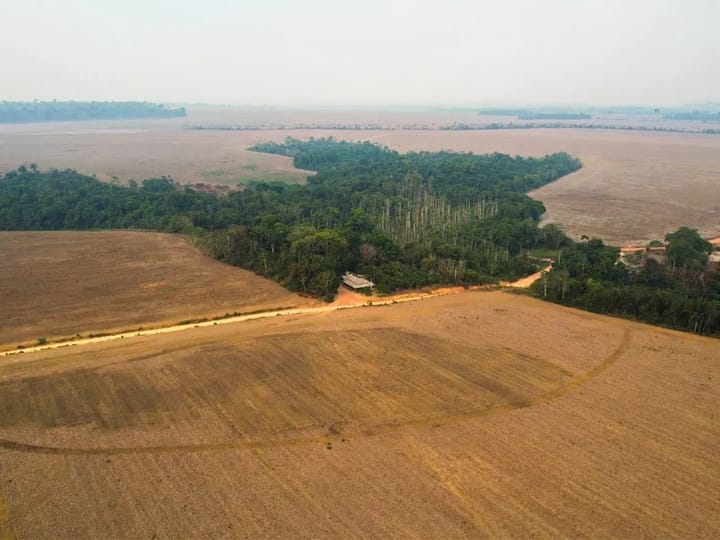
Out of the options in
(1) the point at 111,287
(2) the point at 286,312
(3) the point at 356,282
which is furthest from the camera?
(3) the point at 356,282

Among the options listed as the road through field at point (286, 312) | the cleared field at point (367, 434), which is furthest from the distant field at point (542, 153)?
the cleared field at point (367, 434)

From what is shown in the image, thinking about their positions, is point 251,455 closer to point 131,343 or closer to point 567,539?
point 567,539

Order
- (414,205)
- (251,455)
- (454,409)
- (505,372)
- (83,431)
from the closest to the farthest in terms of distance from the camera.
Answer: (251,455) → (83,431) → (454,409) → (505,372) → (414,205)

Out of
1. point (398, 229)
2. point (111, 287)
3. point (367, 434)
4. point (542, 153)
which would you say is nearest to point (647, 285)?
point (398, 229)

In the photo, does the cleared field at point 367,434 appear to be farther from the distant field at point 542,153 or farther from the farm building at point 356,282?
the distant field at point 542,153

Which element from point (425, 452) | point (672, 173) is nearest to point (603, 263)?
point (425, 452)

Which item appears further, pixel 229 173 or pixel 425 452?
pixel 229 173

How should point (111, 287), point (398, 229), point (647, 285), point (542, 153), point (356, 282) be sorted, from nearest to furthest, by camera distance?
point (111, 287)
point (647, 285)
point (356, 282)
point (398, 229)
point (542, 153)

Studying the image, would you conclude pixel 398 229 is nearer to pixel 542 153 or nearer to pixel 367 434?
pixel 367 434
